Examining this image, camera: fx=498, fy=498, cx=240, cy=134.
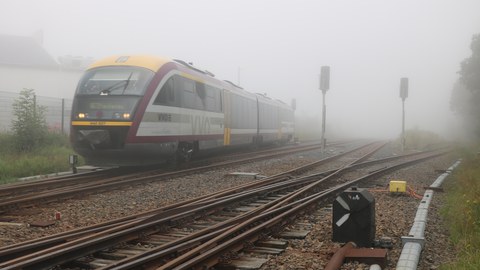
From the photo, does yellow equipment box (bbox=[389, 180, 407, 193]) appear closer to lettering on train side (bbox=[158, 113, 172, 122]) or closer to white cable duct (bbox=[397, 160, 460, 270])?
white cable duct (bbox=[397, 160, 460, 270])

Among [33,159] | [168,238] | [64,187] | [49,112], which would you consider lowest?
[168,238]

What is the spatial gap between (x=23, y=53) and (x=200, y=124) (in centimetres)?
4026

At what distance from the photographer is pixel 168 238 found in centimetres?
A: 629

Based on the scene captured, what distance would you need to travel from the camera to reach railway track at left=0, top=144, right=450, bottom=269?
195 inches

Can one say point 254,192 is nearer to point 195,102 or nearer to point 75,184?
point 75,184

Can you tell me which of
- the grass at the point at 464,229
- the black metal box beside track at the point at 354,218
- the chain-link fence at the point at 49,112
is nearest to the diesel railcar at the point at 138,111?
the chain-link fence at the point at 49,112

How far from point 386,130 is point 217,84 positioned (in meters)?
88.9

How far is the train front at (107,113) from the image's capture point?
12.5 metres

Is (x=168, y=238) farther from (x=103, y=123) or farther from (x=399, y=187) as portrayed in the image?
(x=103, y=123)

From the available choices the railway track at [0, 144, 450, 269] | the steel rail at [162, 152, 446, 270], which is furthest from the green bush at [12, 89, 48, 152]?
the steel rail at [162, 152, 446, 270]

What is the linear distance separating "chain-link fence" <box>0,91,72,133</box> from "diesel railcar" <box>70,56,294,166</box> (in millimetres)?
6490

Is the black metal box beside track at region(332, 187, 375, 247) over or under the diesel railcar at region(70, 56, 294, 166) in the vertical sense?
under

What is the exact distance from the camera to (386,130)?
102m

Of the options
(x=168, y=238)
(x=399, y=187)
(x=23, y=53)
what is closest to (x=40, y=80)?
(x=23, y=53)
